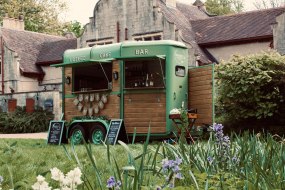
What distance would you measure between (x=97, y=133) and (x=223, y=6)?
45338 millimetres

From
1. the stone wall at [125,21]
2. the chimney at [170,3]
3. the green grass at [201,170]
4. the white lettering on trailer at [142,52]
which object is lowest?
the green grass at [201,170]

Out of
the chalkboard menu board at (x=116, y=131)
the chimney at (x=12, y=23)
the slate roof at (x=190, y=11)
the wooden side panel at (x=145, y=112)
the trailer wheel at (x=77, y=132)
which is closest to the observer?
the chalkboard menu board at (x=116, y=131)

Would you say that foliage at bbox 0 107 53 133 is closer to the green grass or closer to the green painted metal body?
the green painted metal body

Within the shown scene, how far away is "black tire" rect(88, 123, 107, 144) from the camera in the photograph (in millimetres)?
14914

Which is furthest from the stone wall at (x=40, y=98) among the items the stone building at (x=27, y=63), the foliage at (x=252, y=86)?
the foliage at (x=252, y=86)

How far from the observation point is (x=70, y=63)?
1591 cm

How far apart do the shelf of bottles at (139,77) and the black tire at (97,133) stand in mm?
1411

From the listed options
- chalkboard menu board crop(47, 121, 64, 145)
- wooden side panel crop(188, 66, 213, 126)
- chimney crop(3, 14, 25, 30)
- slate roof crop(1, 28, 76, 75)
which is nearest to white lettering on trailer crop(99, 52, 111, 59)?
chalkboard menu board crop(47, 121, 64, 145)

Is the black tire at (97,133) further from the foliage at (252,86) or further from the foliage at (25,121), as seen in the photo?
the foliage at (25,121)

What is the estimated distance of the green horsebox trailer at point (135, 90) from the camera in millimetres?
14474

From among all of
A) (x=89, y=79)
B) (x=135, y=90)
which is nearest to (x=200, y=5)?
(x=89, y=79)

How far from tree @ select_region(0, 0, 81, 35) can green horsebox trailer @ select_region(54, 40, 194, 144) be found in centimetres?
3899

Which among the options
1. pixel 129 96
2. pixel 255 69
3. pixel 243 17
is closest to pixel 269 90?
pixel 255 69

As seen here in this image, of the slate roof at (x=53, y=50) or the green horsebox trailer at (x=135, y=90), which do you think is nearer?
the green horsebox trailer at (x=135, y=90)
